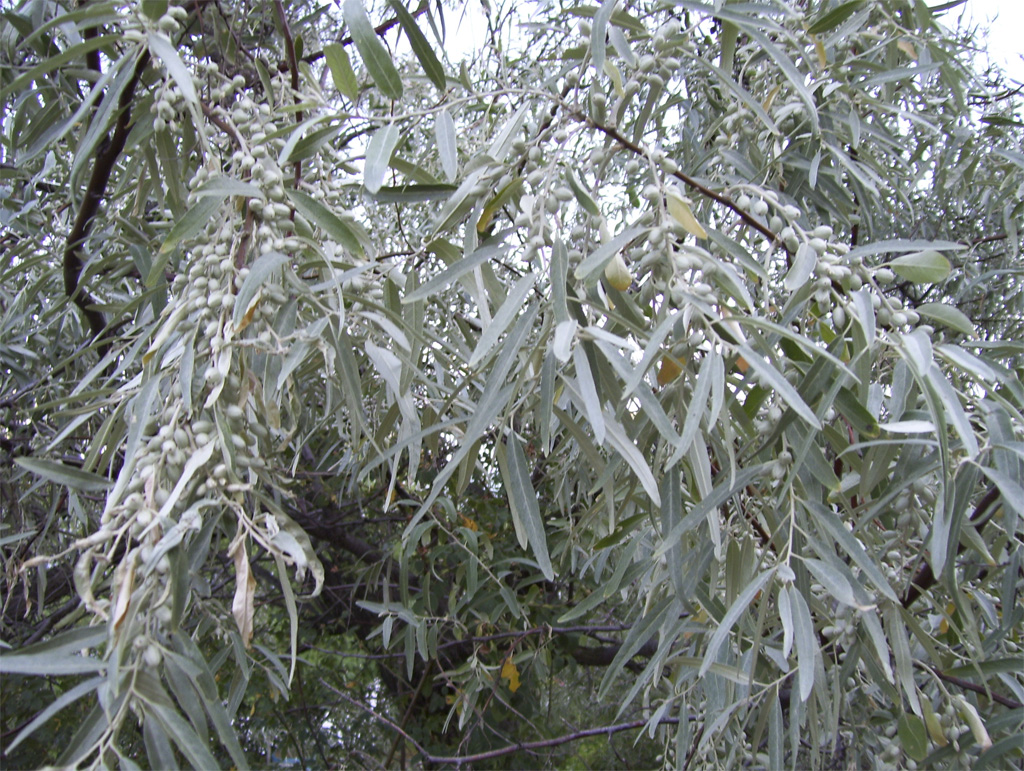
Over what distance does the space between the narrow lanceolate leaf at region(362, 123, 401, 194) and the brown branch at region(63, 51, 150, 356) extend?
25cm

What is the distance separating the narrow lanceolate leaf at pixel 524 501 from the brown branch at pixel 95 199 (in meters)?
0.50

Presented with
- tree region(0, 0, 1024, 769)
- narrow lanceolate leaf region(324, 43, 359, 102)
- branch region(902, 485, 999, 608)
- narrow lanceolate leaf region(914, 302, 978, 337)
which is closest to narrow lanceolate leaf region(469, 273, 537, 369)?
tree region(0, 0, 1024, 769)

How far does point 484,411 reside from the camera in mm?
552

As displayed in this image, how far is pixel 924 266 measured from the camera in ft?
1.96

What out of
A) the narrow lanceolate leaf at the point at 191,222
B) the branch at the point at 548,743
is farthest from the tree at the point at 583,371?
the branch at the point at 548,743

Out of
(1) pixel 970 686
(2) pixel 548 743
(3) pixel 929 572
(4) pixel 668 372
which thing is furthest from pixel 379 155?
(2) pixel 548 743

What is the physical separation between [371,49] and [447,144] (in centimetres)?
10

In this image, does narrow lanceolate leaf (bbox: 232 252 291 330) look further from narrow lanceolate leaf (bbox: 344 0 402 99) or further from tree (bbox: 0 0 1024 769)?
narrow lanceolate leaf (bbox: 344 0 402 99)

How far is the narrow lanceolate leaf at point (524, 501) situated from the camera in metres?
0.58

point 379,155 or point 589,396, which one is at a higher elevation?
point 379,155

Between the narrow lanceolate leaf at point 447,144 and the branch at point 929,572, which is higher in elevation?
the narrow lanceolate leaf at point 447,144

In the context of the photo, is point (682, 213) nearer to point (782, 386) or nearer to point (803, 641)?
point (782, 386)

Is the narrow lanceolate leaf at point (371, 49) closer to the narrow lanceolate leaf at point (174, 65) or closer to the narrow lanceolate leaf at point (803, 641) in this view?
the narrow lanceolate leaf at point (174, 65)

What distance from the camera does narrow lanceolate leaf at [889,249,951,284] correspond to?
1.93ft
